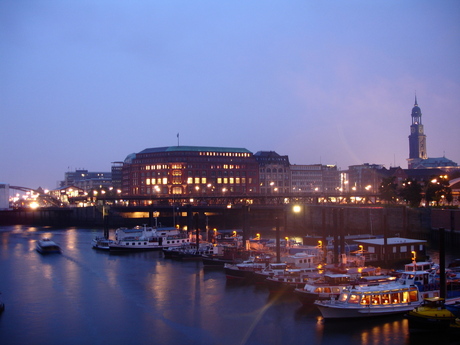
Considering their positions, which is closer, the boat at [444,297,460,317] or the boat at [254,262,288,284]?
the boat at [444,297,460,317]

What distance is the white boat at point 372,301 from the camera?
99.7ft

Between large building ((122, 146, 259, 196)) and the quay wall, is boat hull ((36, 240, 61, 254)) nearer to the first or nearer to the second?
the quay wall

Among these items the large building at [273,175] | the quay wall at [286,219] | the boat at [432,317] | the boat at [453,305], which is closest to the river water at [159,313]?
the boat at [432,317]

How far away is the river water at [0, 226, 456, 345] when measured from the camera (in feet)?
94.2

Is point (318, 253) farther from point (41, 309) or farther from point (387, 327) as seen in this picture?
point (41, 309)

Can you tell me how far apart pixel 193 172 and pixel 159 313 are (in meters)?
109

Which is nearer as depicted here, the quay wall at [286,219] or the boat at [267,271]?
the boat at [267,271]

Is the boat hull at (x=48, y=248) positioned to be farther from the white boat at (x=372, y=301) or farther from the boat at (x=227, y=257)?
the white boat at (x=372, y=301)

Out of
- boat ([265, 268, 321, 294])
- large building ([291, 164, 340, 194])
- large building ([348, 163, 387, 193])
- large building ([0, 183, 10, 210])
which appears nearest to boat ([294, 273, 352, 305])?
boat ([265, 268, 321, 294])

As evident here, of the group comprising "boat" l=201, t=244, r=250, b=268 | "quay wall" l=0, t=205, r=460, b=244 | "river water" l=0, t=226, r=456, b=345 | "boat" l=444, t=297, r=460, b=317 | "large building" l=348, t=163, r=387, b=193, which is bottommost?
"river water" l=0, t=226, r=456, b=345

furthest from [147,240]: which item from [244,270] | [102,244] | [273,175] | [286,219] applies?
[273,175]

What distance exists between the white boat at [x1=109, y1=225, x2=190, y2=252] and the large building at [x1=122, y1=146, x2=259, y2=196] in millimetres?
66666

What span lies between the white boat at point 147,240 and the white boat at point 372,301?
1480 inches

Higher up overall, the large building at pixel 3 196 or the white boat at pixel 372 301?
the large building at pixel 3 196
